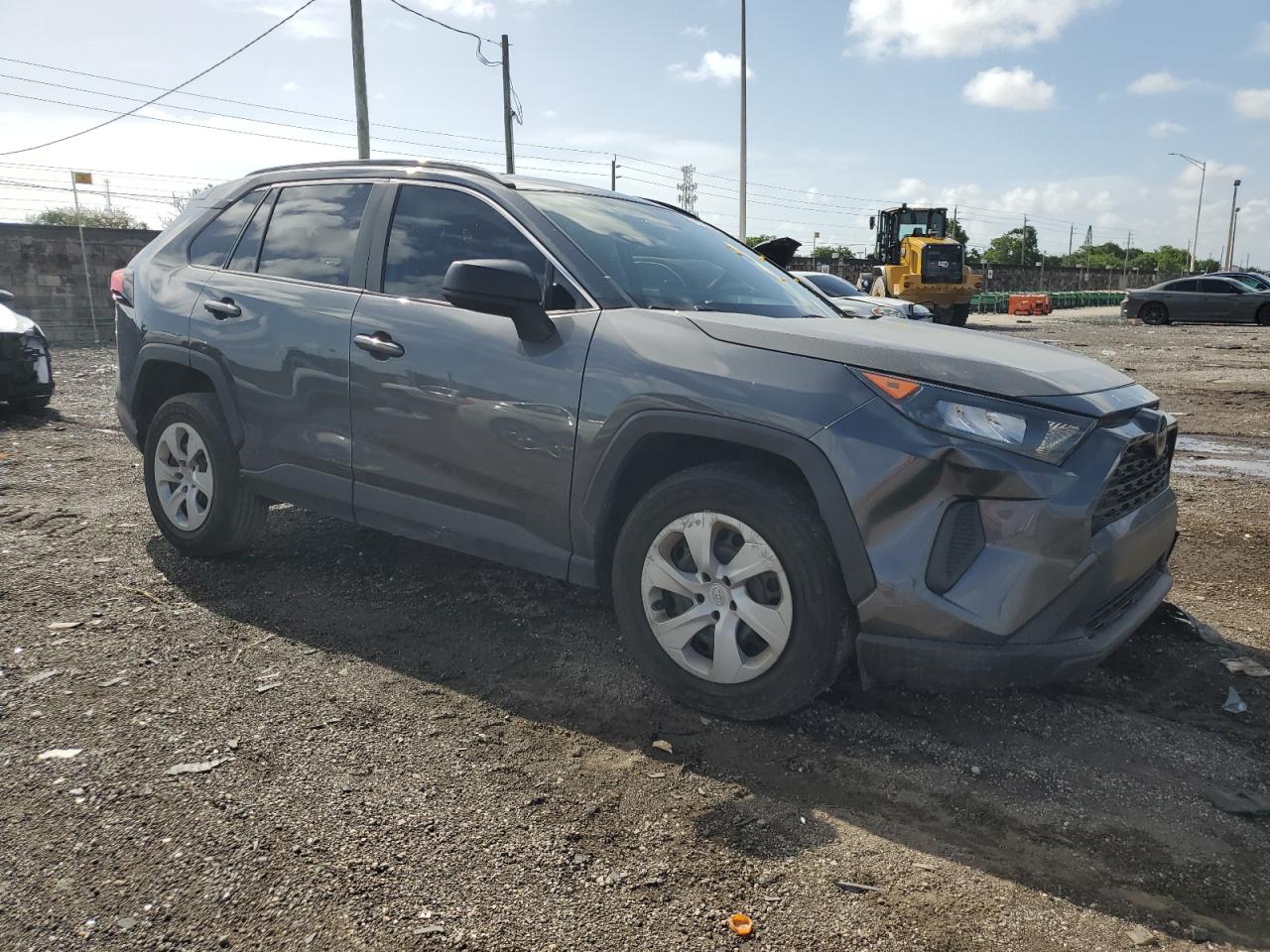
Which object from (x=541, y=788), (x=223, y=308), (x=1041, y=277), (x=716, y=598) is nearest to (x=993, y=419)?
(x=716, y=598)

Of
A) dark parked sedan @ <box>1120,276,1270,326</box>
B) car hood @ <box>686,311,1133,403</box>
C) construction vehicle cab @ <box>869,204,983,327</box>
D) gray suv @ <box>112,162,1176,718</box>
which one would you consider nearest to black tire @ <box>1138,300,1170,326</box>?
dark parked sedan @ <box>1120,276,1270,326</box>

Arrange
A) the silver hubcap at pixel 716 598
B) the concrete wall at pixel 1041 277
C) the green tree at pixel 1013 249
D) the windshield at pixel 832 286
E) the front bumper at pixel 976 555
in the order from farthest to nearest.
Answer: the green tree at pixel 1013 249, the concrete wall at pixel 1041 277, the windshield at pixel 832 286, the silver hubcap at pixel 716 598, the front bumper at pixel 976 555

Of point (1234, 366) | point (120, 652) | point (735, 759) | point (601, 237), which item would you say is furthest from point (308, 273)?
point (1234, 366)

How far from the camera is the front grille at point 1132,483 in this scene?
276cm

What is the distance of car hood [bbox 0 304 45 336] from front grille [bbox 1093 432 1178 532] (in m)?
9.09

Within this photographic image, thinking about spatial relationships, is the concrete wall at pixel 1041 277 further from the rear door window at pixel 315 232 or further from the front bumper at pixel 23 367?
the rear door window at pixel 315 232

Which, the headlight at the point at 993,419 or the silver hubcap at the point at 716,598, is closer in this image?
the headlight at the point at 993,419

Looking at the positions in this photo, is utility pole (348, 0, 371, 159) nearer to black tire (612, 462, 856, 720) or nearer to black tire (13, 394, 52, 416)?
black tire (13, 394, 52, 416)

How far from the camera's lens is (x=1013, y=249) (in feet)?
350

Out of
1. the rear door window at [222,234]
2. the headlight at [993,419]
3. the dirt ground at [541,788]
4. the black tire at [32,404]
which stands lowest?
the dirt ground at [541,788]

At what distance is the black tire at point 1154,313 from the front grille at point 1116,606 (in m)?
29.5

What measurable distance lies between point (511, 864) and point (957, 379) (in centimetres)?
181

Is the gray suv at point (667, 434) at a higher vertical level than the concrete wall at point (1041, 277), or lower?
lower

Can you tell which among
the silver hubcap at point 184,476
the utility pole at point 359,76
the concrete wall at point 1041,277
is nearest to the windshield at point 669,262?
the silver hubcap at point 184,476
